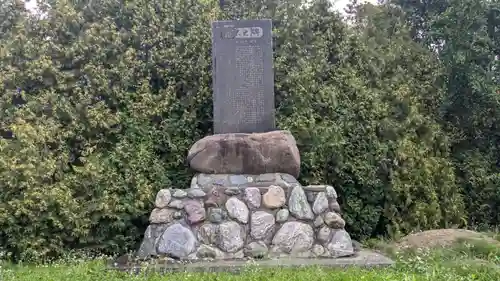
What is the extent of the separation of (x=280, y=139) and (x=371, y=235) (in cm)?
179

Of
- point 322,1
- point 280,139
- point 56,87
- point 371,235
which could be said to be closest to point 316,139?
point 280,139

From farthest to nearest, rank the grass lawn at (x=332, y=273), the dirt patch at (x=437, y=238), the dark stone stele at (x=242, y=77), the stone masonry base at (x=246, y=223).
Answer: the dark stone stele at (x=242, y=77) → the dirt patch at (x=437, y=238) → the stone masonry base at (x=246, y=223) → the grass lawn at (x=332, y=273)

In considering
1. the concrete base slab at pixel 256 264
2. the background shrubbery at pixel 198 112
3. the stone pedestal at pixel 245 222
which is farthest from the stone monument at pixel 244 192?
the background shrubbery at pixel 198 112

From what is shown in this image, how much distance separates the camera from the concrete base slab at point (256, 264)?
472 centimetres

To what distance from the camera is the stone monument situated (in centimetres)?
534

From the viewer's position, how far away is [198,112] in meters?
6.84

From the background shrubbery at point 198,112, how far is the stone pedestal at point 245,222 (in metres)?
0.66

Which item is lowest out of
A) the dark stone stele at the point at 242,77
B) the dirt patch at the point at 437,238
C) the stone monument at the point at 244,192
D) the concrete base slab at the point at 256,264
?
the concrete base slab at the point at 256,264

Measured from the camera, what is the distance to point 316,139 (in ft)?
21.6

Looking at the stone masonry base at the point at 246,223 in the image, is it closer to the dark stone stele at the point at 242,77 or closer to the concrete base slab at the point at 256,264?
the concrete base slab at the point at 256,264

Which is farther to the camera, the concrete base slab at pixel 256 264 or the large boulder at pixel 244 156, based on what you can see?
the large boulder at pixel 244 156

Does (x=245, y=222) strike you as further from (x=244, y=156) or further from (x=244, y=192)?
(x=244, y=156)

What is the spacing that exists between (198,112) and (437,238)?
310 centimetres

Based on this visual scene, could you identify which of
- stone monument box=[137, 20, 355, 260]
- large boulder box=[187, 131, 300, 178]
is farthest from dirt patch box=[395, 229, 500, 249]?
large boulder box=[187, 131, 300, 178]
